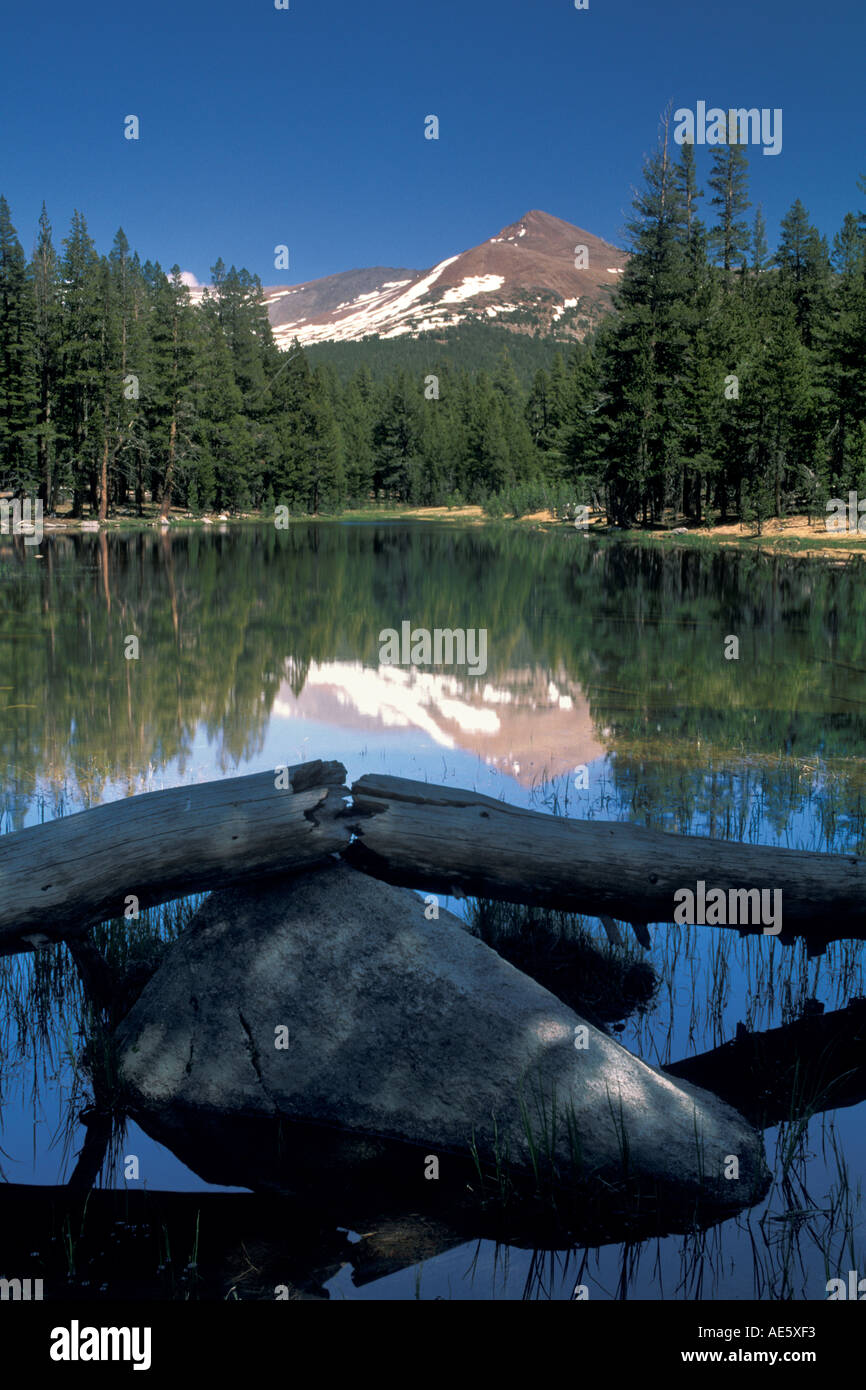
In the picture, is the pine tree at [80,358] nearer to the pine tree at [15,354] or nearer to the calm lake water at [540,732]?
the pine tree at [15,354]

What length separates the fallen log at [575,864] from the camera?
629 centimetres

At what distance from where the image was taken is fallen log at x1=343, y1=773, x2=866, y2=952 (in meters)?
6.29

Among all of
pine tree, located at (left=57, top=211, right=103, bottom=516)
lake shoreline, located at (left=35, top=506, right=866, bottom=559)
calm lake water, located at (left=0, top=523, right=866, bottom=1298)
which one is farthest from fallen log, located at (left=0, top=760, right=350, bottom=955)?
pine tree, located at (left=57, top=211, right=103, bottom=516)

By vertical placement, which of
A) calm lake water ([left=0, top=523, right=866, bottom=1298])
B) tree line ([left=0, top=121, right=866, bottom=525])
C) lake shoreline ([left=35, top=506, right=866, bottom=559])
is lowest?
calm lake water ([left=0, top=523, right=866, bottom=1298])

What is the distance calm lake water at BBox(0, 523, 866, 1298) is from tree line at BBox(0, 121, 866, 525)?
2345cm

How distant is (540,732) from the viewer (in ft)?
44.2

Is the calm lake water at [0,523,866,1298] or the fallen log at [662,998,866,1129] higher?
the calm lake water at [0,523,866,1298]

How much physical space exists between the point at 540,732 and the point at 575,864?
283 inches

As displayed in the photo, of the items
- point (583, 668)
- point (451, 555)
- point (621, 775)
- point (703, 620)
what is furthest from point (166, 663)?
point (451, 555)

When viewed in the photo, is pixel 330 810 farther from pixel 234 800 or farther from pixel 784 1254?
pixel 784 1254

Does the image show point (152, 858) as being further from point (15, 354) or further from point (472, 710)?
point (15, 354)

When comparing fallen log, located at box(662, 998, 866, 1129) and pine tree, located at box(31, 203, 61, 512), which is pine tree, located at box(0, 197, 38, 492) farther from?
fallen log, located at box(662, 998, 866, 1129)

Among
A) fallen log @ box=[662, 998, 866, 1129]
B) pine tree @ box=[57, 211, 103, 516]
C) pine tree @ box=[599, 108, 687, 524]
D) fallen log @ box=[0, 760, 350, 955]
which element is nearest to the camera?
fallen log @ box=[662, 998, 866, 1129]

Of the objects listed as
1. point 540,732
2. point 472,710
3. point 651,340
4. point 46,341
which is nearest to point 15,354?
point 46,341
